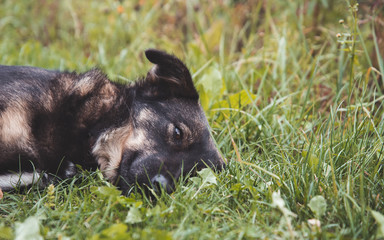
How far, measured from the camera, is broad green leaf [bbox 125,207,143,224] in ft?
7.66

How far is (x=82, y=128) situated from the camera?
3217mm

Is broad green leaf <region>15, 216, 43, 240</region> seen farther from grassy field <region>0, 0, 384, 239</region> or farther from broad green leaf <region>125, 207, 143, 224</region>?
broad green leaf <region>125, 207, 143, 224</region>

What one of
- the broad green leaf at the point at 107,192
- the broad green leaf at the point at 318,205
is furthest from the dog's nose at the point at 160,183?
the broad green leaf at the point at 318,205

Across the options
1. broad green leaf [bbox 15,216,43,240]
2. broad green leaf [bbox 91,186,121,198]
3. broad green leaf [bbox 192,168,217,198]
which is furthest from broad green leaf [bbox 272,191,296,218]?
broad green leaf [bbox 15,216,43,240]

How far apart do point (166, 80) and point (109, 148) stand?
2.44 ft

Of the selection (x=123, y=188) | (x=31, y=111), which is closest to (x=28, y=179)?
(x=31, y=111)

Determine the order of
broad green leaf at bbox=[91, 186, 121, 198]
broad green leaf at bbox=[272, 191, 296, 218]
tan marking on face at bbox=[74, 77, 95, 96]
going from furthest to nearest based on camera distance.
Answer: tan marking on face at bbox=[74, 77, 95, 96]
broad green leaf at bbox=[91, 186, 121, 198]
broad green leaf at bbox=[272, 191, 296, 218]

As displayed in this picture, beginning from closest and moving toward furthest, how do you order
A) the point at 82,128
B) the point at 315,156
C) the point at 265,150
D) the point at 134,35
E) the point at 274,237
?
the point at 274,237 → the point at 315,156 → the point at 82,128 → the point at 265,150 → the point at 134,35

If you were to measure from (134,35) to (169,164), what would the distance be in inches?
171

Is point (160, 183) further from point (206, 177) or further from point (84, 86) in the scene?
point (84, 86)

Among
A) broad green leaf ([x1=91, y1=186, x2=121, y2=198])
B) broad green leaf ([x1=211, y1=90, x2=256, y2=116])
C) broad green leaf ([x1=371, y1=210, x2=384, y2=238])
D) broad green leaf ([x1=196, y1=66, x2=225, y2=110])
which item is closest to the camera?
broad green leaf ([x1=371, y1=210, x2=384, y2=238])

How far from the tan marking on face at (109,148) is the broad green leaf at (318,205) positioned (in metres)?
1.52

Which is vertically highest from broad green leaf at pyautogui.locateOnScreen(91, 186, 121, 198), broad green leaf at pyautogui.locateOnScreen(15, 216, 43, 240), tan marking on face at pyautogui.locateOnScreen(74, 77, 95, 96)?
tan marking on face at pyautogui.locateOnScreen(74, 77, 95, 96)

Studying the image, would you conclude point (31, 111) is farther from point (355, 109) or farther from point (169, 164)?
point (355, 109)
